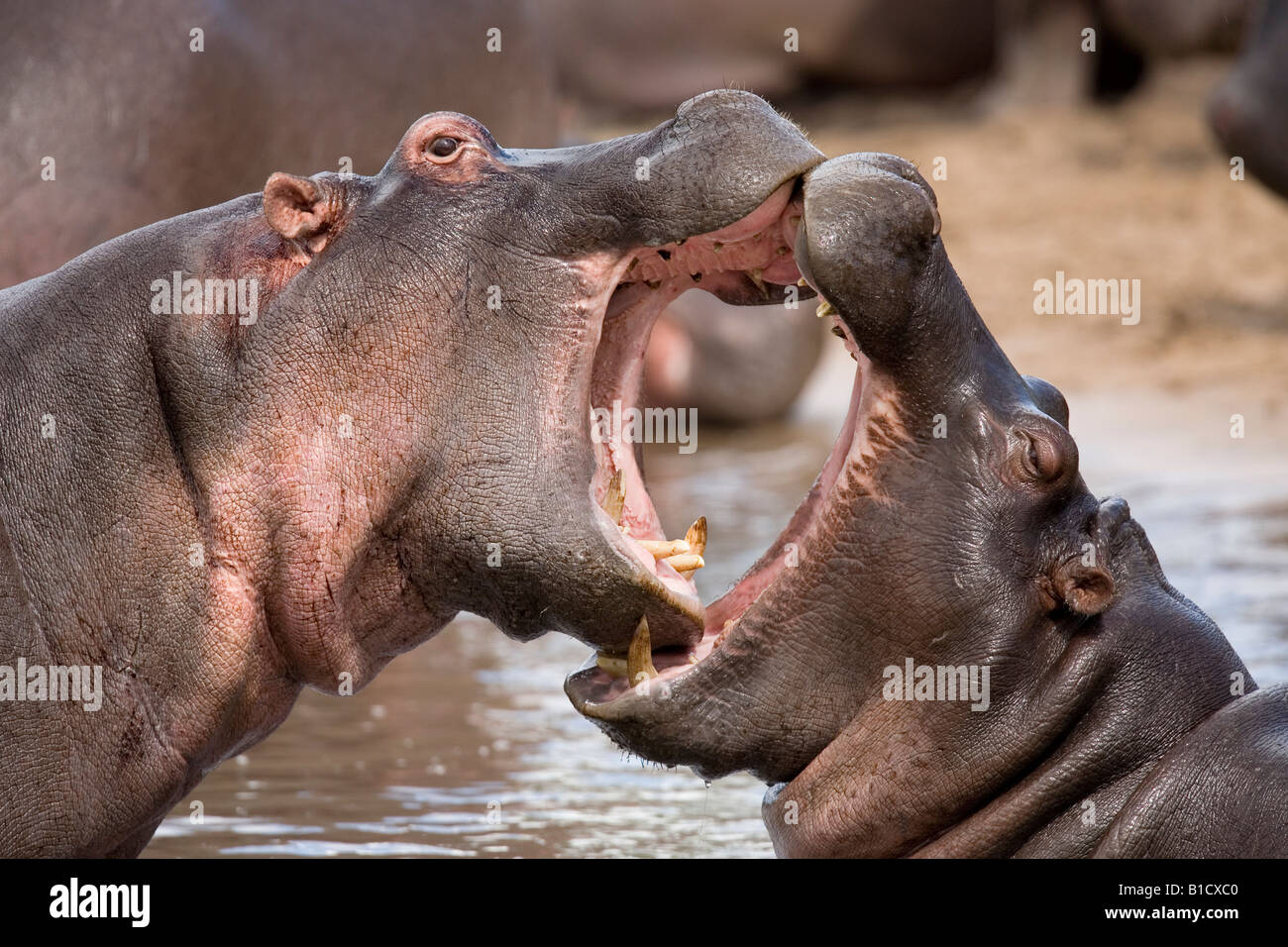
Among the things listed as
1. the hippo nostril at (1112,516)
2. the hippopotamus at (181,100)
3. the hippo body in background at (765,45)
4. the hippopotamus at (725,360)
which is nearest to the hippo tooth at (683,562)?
the hippo nostril at (1112,516)

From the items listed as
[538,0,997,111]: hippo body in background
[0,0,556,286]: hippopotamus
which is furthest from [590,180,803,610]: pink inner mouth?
A: [538,0,997,111]: hippo body in background

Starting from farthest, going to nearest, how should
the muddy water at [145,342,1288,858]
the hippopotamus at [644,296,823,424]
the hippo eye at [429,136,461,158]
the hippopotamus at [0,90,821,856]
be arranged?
the hippopotamus at [644,296,823,424] → the muddy water at [145,342,1288,858] → the hippo eye at [429,136,461,158] → the hippopotamus at [0,90,821,856]

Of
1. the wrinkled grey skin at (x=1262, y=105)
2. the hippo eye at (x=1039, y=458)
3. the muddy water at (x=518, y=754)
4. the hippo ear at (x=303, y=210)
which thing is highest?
the wrinkled grey skin at (x=1262, y=105)

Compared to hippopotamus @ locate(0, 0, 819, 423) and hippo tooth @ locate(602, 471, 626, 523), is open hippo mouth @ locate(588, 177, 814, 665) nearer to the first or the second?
hippo tooth @ locate(602, 471, 626, 523)

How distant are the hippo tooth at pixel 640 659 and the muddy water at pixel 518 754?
0.48 meters

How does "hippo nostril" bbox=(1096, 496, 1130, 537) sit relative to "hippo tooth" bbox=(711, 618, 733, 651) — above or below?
above

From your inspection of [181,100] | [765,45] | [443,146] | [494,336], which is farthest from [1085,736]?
[765,45]

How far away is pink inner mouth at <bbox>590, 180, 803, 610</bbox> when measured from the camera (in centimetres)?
318

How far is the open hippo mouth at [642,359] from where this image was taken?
315 cm

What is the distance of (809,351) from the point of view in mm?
10703

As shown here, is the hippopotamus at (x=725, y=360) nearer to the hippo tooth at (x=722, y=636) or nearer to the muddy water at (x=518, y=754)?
the muddy water at (x=518, y=754)

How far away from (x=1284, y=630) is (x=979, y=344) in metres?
2.50

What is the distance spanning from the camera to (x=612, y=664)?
3.21 metres
